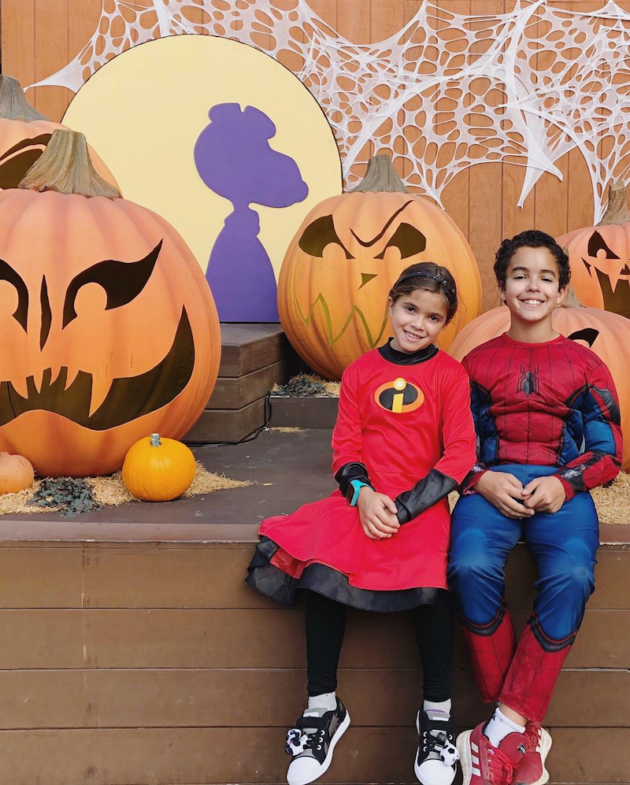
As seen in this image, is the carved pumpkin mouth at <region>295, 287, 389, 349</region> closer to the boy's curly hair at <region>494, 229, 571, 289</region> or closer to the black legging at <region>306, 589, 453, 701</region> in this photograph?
the boy's curly hair at <region>494, 229, 571, 289</region>

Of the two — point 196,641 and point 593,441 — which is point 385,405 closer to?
point 593,441

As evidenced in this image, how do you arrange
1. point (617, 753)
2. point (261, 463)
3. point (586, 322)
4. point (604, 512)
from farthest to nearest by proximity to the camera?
point (261, 463) < point (586, 322) < point (604, 512) < point (617, 753)

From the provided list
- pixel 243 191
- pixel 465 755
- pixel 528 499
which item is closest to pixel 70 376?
pixel 528 499

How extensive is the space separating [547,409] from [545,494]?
0.24m

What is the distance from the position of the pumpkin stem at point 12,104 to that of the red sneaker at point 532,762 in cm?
258

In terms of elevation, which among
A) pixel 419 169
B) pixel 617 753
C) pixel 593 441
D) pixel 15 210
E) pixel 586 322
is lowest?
pixel 617 753

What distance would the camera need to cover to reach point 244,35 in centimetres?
412

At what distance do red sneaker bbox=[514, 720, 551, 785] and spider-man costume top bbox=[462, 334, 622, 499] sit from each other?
1.63 ft

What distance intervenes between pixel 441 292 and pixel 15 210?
120cm

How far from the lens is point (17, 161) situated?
2.62 metres

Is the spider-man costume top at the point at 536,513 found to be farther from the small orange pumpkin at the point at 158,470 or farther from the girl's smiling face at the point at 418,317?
the small orange pumpkin at the point at 158,470

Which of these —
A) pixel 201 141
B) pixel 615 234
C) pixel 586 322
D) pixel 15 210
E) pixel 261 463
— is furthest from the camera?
pixel 201 141

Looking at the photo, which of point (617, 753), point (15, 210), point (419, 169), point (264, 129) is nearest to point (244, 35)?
point (264, 129)

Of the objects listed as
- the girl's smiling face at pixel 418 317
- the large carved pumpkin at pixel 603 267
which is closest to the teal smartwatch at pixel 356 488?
the girl's smiling face at pixel 418 317
